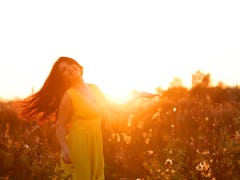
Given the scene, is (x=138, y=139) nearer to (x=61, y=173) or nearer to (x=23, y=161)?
(x=23, y=161)

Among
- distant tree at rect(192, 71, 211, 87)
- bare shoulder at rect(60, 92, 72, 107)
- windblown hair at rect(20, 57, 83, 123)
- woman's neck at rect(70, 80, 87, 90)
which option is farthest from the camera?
distant tree at rect(192, 71, 211, 87)

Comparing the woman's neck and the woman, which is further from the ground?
the woman's neck

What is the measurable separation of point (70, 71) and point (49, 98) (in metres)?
0.43

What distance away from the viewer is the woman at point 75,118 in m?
5.06

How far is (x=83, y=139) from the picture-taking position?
5.12 m

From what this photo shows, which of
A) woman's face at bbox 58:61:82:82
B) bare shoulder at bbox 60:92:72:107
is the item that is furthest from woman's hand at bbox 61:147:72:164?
woman's face at bbox 58:61:82:82

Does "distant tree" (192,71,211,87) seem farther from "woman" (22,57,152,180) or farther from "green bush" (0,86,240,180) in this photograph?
"woman" (22,57,152,180)

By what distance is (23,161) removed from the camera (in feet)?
27.7

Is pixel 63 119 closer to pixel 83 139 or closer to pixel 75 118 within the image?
pixel 75 118

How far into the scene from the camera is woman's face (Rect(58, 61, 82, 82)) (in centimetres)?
526

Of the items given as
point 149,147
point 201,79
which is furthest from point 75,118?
point 201,79

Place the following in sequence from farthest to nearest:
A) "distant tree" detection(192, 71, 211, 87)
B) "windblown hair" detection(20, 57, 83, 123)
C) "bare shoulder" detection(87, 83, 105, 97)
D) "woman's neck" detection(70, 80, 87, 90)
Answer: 1. "distant tree" detection(192, 71, 211, 87)
2. "bare shoulder" detection(87, 83, 105, 97)
3. "windblown hair" detection(20, 57, 83, 123)
4. "woman's neck" detection(70, 80, 87, 90)

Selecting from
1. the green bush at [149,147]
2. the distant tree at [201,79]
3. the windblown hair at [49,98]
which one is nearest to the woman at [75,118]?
the windblown hair at [49,98]

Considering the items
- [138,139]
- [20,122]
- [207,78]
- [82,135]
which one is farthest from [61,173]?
[207,78]
